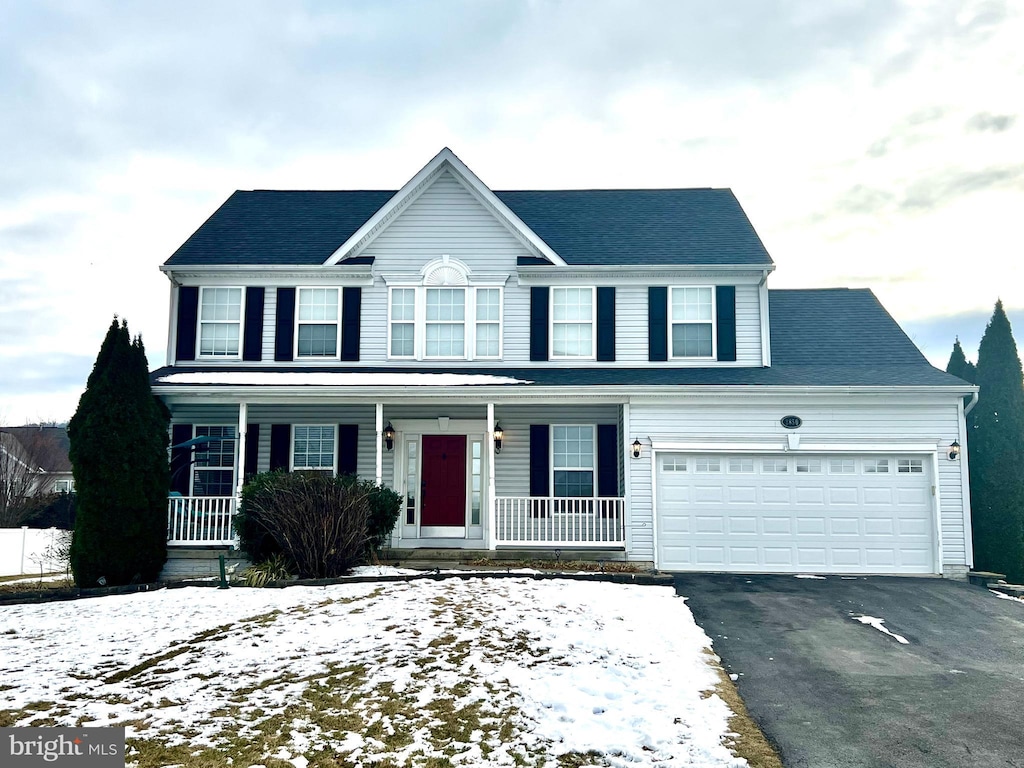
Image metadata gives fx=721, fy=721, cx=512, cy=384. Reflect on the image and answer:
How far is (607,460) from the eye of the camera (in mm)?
13875

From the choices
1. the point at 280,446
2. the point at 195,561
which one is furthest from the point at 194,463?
the point at 195,561

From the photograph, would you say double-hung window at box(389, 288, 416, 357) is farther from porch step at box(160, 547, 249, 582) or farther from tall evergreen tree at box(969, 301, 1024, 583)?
tall evergreen tree at box(969, 301, 1024, 583)

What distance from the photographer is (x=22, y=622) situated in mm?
8633

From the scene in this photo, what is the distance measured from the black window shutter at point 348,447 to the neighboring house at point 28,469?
17.3 meters

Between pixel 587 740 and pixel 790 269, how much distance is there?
2378 cm

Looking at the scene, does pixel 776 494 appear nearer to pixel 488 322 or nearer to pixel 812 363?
pixel 812 363

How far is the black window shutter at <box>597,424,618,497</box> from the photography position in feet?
45.3

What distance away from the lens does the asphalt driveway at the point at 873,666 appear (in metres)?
5.23

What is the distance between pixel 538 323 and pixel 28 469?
3056 cm

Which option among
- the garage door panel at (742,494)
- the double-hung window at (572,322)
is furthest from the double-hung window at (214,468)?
the garage door panel at (742,494)

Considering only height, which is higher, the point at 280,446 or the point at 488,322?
the point at 488,322

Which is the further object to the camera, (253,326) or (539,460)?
(253,326)

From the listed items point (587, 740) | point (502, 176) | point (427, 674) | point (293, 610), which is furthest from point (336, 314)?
point (502, 176)

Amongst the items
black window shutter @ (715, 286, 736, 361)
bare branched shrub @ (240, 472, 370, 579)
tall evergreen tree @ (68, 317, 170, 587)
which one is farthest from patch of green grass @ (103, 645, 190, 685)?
black window shutter @ (715, 286, 736, 361)
